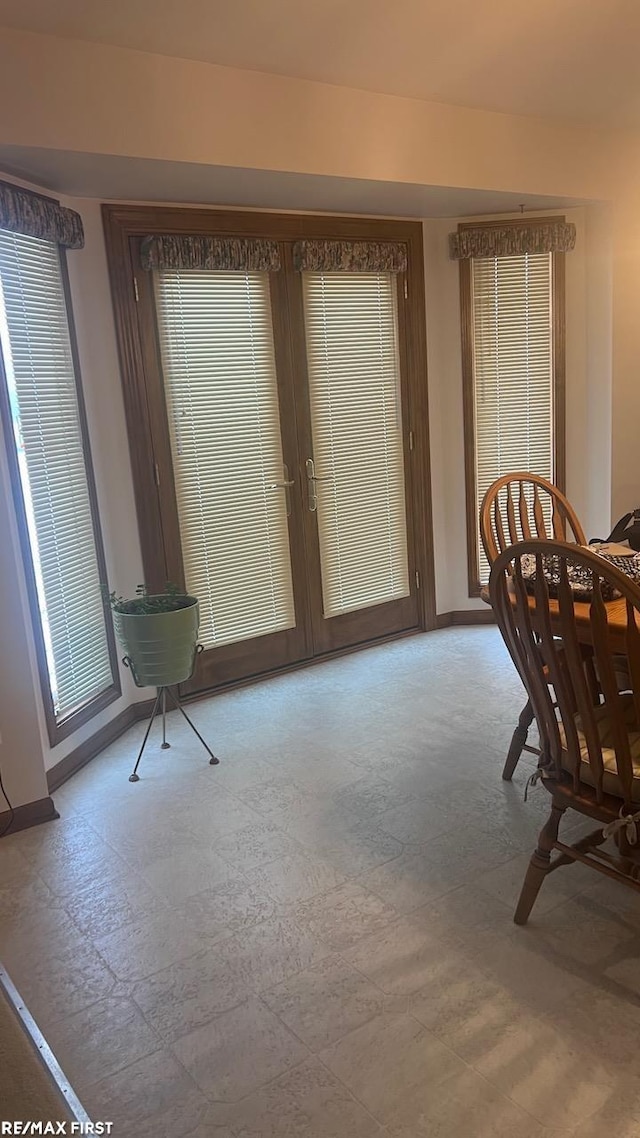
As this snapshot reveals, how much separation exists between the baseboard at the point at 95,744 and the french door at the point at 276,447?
32 centimetres

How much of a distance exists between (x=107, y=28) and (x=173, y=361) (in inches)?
52.2

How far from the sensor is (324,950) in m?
2.10

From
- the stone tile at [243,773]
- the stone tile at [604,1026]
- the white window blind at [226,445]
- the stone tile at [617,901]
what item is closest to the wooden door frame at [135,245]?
the white window blind at [226,445]

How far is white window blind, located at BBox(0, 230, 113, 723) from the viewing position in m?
2.96

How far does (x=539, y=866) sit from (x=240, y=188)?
2840 millimetres

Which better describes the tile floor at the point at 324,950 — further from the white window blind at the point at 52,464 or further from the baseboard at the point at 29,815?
the white window blind at the point at 52,464

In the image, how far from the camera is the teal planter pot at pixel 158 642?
3027 millimetres

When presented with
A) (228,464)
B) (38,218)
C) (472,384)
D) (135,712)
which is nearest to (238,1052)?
(135,712)

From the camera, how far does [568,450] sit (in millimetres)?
4637

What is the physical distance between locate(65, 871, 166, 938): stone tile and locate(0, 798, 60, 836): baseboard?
486 mm

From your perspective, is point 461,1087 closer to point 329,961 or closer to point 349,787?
point 329,961

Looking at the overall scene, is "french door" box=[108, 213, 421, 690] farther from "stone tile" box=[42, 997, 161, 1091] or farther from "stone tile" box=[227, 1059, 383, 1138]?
"stone tile" box=[227, 1059, 383, 1138]

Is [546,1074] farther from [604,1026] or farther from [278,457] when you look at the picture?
[278,457]

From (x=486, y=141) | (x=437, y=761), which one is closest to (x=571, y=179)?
(x=486, y=141)
